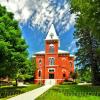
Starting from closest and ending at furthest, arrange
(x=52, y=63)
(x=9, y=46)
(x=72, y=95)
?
(x=9, y=46) → (x=72, y=95) → (x=52, y=63)

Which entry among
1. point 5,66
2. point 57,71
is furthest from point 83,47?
point 5,66

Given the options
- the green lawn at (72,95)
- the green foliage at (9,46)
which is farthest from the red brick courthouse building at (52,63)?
the green foliage at (9,46)

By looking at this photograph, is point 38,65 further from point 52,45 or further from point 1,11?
point 1,11

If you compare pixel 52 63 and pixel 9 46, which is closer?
pixel 9 46

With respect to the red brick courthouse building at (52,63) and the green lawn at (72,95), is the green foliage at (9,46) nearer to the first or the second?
the green lawn at (72,95)

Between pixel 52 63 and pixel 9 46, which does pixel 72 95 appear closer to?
pixel 9 46

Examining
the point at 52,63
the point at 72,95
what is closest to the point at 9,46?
the point at 72,95

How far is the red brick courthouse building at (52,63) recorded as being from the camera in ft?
274

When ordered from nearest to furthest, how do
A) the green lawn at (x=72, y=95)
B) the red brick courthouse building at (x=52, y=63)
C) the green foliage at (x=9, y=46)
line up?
the green lawn at (x=72, y=95) < the green foliage at (x=9, y=46) < the red brick courthouse building at (x=52, y=63)

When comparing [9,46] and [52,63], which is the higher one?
[52,63]

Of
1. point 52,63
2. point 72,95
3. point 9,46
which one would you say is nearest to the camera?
point 9,46

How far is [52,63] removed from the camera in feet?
275

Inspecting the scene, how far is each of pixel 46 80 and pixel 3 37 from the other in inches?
2144

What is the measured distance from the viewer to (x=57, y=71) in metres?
83.3
